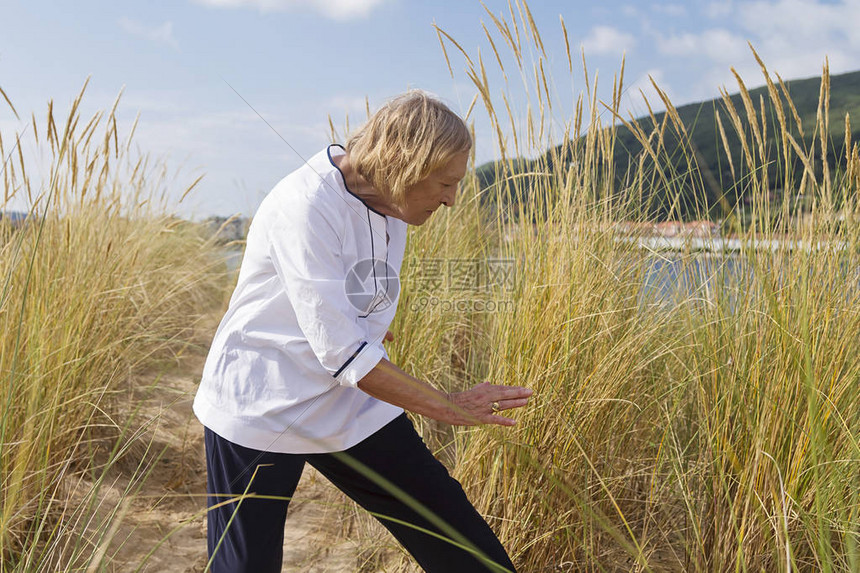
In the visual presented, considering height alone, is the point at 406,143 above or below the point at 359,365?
above

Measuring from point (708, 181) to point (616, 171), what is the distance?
0.97ft

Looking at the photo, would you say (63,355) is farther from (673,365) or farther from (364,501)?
(673,365)

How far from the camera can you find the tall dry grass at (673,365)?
1473mm

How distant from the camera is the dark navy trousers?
4.48 feet

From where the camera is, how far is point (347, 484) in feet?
4.82

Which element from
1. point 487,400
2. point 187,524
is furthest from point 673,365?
point 187,524

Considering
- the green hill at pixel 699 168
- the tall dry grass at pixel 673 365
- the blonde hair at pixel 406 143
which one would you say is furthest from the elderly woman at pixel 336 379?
the green hill at pixel 699 168

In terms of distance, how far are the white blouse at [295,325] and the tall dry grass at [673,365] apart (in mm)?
460

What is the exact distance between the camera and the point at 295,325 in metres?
1.34

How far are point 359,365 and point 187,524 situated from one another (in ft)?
3.13

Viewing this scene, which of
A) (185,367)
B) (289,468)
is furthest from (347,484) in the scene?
(185,367)

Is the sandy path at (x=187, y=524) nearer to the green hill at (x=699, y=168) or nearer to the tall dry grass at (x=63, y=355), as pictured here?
the tall dry grass at (x=63, y=355)

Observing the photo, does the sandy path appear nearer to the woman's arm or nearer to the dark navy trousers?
the dark navy trousers

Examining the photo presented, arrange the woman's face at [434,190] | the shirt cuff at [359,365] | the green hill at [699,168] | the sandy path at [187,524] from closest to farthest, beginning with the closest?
the shirt cuff at [359,365], the woman's face at [434,190], the green hill at [699,168], the sandy path at [187,524]
